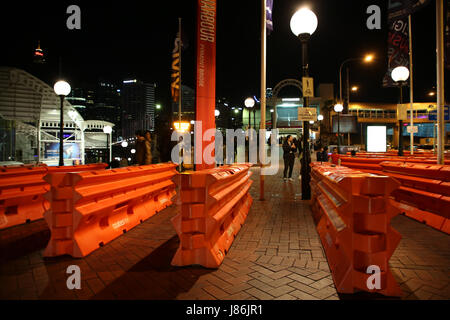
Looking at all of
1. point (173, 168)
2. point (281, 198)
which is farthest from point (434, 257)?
point (173, 168)

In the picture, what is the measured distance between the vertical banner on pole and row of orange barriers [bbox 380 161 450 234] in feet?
20.6

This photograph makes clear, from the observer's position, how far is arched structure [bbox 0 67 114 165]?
1533cm

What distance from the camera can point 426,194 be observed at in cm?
561

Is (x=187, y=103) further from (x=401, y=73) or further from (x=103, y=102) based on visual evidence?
(x=103, y=102)

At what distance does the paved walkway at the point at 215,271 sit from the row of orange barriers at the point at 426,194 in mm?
309

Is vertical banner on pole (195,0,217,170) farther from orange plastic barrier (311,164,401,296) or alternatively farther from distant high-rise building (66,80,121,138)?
distant high-rise building (66,80,121,138)

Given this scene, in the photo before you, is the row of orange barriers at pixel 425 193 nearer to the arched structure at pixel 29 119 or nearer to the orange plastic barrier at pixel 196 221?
the orange plastic barrier at pixel 196 221

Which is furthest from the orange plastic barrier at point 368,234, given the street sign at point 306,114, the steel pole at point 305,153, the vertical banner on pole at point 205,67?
the vertical banner on pole at point 205,67

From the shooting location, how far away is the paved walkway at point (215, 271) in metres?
2.97

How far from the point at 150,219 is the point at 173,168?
271 centimetres

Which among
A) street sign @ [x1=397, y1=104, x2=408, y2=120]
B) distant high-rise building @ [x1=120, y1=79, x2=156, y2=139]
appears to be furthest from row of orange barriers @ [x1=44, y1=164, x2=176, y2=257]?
distant high-rise building @ [x1=120, y1=79, x2=156, y2=139]

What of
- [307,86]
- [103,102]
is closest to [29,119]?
[307,86]

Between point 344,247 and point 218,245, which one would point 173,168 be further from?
point 344,247

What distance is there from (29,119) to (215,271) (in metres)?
17.7
